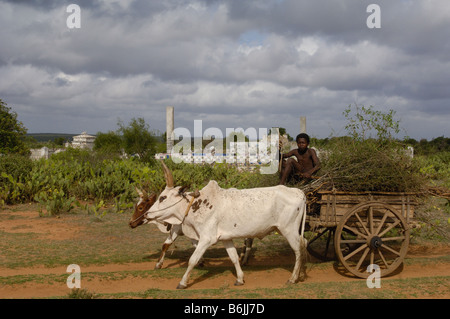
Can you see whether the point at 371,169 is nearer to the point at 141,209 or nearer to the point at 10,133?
→ the point at 141,209

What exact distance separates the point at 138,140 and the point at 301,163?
19.2 metres

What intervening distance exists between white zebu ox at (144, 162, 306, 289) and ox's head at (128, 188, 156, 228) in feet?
0.54

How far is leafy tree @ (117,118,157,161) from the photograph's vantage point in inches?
985

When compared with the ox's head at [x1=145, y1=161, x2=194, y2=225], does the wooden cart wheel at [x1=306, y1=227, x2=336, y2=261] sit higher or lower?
lower

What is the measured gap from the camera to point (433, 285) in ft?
18.3

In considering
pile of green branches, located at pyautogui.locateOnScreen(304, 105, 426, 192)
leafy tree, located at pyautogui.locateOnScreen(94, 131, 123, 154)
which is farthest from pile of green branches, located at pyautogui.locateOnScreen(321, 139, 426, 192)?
leafy tree, located at pyautogui.locateOnScreen(94, 131, 123, 154)

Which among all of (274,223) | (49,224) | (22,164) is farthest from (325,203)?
(22,164)

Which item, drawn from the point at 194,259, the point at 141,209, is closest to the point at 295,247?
the point at 194,259

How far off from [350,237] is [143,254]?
4.06 metres

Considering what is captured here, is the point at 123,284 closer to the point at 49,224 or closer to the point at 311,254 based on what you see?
the point at 311,254

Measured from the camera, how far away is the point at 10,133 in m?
22.3

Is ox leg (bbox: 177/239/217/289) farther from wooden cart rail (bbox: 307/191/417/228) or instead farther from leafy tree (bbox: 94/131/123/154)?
leafy tree (bbox: 94/131/123/154)

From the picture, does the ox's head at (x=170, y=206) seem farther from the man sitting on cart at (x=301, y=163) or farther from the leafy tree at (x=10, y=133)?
the leafy tree at (x=10, y=133)

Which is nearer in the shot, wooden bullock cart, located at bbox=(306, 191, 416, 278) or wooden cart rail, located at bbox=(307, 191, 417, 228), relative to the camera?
wooden bullock cart, located at bbox=(306, 191, 416, 278)
